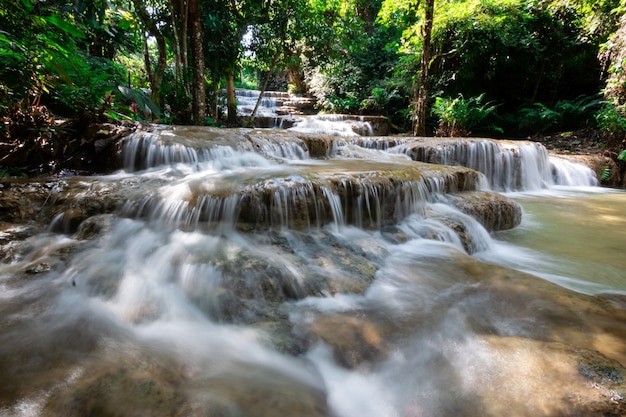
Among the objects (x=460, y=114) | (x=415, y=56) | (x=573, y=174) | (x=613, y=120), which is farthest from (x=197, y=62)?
(x=613, y=120)

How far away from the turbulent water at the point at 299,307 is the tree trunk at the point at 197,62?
3.99 meters

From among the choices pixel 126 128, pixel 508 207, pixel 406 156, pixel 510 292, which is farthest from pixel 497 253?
pixel 126 128

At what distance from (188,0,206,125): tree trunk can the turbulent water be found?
157 inches

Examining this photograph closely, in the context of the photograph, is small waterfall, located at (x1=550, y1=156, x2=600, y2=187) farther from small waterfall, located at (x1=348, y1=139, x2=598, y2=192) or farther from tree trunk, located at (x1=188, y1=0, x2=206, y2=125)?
tree trunk, located at (x1=188, y1=0, x2=206, y2=125)

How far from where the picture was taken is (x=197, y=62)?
25.0 ft

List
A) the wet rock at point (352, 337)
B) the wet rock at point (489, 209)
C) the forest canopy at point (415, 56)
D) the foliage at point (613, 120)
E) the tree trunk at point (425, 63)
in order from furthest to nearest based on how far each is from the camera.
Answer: the tree trunk at point (425, 63)
the foliage at point (613, 120)
the forest canopy at point (415, 56)
the wet rock at point (489, 209)
the wet rock at point (352, 337)

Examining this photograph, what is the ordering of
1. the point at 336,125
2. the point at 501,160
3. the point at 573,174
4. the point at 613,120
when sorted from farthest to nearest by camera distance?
the point at 336,125 → the point at 573,174 → the point at 613,120 → the point at 501,160

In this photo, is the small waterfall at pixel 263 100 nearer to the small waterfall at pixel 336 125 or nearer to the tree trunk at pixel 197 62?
the small waterfall at pixel 336 125

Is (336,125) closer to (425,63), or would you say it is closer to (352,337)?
(425,63)

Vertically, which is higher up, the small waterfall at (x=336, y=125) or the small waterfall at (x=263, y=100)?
the small waterfall at (x=263, y=100)

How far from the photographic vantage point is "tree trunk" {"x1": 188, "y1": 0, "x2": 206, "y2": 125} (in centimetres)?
752

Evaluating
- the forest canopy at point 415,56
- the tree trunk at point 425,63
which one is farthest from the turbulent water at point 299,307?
the tree trunk at point 425,63

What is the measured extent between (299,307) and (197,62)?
7515 mm

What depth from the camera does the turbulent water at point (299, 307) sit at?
4.40 feet
